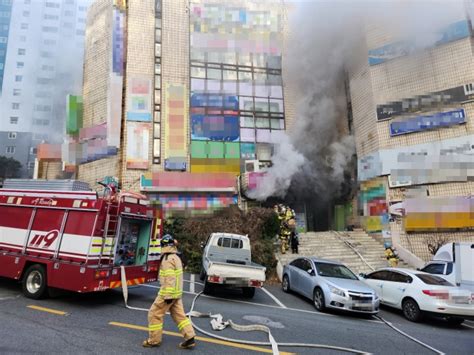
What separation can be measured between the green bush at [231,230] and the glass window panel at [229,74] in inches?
378

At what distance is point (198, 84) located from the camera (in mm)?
22094

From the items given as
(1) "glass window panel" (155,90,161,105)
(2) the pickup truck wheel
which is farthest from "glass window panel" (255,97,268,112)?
(2) the pickup truck wheel

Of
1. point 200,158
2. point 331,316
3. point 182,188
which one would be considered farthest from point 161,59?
point 331,316

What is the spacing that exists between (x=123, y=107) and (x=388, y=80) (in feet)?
50.8

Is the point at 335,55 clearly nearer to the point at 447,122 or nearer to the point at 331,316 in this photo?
the point at 447,122

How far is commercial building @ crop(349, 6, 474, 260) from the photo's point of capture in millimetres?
15641

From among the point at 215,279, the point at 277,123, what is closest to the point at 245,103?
the point at 277,123

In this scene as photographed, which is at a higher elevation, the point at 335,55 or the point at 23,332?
the point at 335,55

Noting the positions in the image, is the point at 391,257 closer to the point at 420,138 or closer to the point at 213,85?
the point at 420,138

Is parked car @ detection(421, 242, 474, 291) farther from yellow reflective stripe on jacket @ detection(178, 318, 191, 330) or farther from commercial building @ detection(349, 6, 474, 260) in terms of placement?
yellow reflective stripe on jacket @ detection(178, 318, 191, 330)

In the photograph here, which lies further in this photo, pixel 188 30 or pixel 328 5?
pixel 188 30

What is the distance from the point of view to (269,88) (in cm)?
2319

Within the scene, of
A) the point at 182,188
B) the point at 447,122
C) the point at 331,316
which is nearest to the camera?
the point at 331,316

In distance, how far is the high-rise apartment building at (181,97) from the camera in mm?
20391
